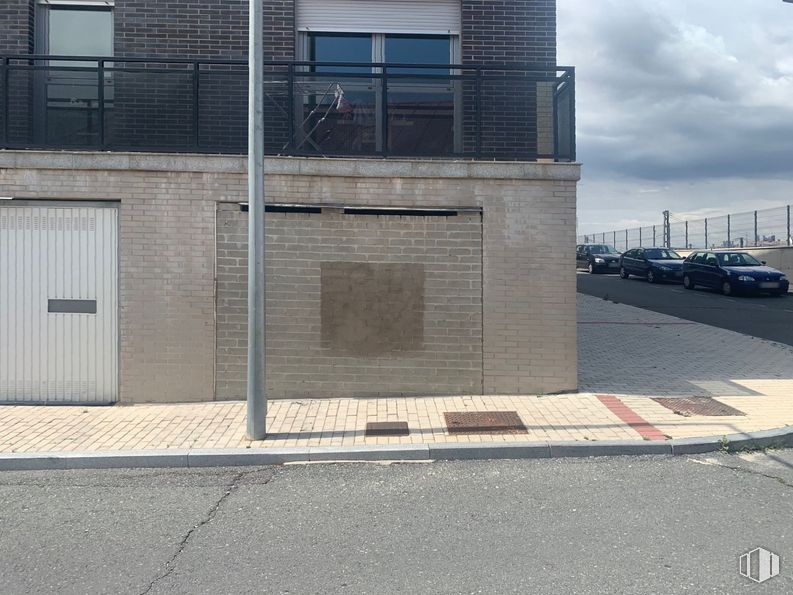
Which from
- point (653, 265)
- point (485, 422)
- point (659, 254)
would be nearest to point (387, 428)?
point (485, 422)

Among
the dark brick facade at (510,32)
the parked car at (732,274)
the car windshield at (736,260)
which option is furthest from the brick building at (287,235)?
the car windshield at (736,260)

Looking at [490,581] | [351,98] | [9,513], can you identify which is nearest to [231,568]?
Answer: [490,581]

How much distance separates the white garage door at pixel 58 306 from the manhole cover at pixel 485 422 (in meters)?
4.19

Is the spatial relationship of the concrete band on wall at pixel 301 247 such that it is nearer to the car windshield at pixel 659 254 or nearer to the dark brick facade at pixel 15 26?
the dark brick facade at pixel 15 26

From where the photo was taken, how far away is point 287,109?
8898 millimetres

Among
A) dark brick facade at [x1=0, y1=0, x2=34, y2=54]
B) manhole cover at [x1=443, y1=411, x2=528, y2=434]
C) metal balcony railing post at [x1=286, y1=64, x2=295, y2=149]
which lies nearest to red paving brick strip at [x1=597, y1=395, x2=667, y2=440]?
manhole cover at [x1=443, y1=411, x2=528, y2=434]

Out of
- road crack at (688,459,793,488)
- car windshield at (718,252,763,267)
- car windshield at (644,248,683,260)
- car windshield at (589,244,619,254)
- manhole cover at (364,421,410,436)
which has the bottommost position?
road crack at (688,459,793,488)

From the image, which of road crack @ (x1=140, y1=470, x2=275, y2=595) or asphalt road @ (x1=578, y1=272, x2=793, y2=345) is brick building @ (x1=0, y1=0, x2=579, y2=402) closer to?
road crack @ (x1=140, y1=470, x2=275, y2=595)

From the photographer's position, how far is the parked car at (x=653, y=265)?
28.8m

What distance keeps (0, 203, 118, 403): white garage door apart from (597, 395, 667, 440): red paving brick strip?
5.91m

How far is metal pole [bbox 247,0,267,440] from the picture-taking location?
680cm

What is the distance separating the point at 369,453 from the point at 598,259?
101 feet

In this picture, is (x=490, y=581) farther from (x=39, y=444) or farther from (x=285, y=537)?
(x=39, y=444)

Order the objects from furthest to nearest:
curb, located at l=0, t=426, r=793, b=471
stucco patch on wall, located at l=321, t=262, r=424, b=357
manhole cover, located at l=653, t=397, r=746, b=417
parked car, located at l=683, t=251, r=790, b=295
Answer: parked car, located at l=683, t=251, r=790, b=295 → stucco patch on wall, located at l=321, t=262, r=424, b=357 → manhole cover, located at l=653, t=397, r=746, b=417 → curb, located at l=0, t=426, r=793, b=471
